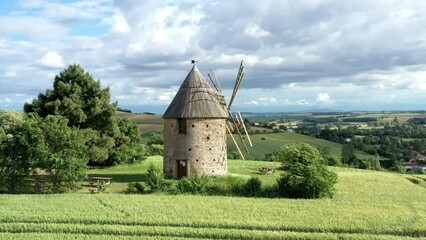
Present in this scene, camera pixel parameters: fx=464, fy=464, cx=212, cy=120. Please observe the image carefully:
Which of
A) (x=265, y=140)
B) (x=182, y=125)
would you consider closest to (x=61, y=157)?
(x=182, y=125)

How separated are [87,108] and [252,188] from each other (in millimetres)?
20075

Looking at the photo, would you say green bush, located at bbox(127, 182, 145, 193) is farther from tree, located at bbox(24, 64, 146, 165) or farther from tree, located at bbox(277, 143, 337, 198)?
tree, located at bbox(24, 64, 146, 165)

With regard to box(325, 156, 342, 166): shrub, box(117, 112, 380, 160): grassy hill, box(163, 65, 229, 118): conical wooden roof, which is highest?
box(163, 65, 229, 118): conical wooden roof

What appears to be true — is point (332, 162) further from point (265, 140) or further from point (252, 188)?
point (252, 188)

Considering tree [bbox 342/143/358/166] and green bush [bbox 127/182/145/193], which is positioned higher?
green bush [bbox 127/182/145/193]

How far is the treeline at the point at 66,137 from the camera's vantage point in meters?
31.5

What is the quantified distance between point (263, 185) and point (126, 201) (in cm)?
1087

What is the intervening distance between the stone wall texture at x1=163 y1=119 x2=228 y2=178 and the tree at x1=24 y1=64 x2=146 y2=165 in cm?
983

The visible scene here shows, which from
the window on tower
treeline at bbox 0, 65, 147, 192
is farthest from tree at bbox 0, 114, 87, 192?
the window on tower

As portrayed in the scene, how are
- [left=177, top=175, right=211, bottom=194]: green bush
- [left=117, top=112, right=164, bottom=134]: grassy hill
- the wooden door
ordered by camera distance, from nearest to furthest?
[left=177, top=175, right=211, bottom=194]: green bush, the wooden door, [left=117, top=112, right=164, bottom=134]: grassy hill

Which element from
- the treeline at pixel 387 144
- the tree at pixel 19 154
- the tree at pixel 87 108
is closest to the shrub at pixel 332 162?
the tree at pixel 87 108

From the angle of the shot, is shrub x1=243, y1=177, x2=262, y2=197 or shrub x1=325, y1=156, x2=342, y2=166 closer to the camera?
shrub x1=243, y1=177, x2=262, y2=197

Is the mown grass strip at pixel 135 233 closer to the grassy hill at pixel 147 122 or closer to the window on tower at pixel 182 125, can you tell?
the window on tower at pixel 182 125

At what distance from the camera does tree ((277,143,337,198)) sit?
103 ft
